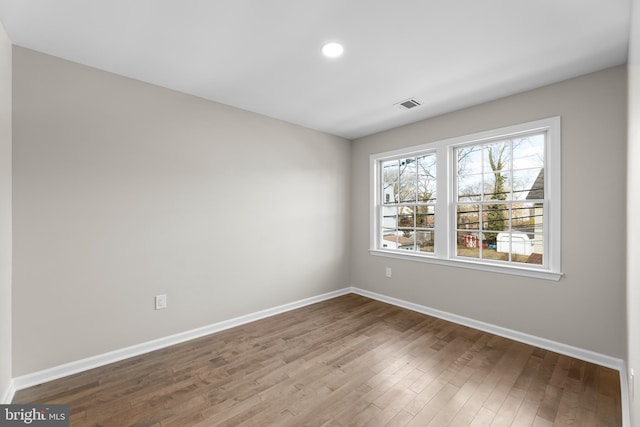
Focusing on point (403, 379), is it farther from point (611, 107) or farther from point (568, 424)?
point (611, 107)

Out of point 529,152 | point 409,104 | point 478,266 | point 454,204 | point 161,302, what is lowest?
point 161,302

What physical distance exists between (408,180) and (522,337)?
223cm

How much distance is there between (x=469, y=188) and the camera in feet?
11.2

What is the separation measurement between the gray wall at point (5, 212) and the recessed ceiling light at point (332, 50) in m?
2.14

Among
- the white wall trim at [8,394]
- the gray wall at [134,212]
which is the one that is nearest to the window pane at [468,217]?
the gray wall at [134,212]

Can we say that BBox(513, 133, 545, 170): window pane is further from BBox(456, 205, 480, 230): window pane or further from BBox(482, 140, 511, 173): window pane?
BBox(456, 205, 480, 230): window pane

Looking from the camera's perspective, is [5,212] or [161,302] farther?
[161,302]

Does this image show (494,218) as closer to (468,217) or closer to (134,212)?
(468,217)

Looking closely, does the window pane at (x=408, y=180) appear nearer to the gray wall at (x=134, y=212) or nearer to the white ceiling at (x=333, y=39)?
the white ceiling at (x=333, y=39)

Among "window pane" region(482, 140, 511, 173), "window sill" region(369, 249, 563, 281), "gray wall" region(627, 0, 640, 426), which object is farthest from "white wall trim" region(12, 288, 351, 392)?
"gray wall" region(627, 0, 640, 426)

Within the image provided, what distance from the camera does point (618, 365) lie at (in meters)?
2.34

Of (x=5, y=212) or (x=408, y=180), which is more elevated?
(x=408, y=180)

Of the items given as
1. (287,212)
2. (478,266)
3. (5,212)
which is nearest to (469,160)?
(478,266)

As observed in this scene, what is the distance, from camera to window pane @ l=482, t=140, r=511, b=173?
3086mm
